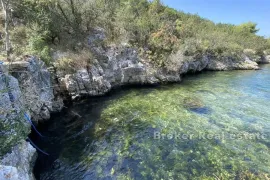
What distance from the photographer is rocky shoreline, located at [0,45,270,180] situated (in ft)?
20.1

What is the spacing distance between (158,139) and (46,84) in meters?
8.64

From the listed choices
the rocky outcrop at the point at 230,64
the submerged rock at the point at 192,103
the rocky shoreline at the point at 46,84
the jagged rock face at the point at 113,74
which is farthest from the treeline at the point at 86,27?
the submerged rock at the point at 192,103

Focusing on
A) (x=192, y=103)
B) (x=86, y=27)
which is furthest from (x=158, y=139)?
(x=86, y=27)

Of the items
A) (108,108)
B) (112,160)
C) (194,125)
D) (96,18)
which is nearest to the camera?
(112,160)

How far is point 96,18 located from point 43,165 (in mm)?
17167

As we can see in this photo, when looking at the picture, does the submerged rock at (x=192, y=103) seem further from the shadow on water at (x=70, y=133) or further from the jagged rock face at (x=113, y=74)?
the jagged rock face at (x=113, y=74)

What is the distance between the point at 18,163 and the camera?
6527 millimetres

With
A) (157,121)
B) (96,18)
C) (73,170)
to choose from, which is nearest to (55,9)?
(96,18)

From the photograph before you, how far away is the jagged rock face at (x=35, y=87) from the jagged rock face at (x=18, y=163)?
232 centimetres

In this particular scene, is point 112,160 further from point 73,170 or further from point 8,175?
point 8,175

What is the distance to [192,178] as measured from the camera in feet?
24.7

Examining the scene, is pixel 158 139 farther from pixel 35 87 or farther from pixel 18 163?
pixel 35 87

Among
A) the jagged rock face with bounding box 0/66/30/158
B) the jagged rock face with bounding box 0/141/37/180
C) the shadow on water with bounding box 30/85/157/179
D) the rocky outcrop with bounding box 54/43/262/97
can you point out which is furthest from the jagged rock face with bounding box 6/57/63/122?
the jagged rock face with bounding box 0/141/37/180

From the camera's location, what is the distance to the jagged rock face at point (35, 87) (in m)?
9.84
